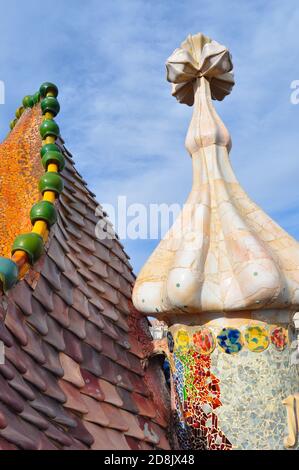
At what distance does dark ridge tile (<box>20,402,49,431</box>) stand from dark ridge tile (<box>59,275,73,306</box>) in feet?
2.72

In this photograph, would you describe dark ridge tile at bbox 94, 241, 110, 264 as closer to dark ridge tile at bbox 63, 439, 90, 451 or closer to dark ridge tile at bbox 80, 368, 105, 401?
dark ridge tile at bbox 80, 368, 105, 401

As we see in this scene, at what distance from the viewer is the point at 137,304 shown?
3.38 meters

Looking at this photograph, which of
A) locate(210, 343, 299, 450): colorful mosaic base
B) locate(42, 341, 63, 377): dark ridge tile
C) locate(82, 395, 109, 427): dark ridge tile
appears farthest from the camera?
locate(210, 343, 299, 450): colorful mosaic base

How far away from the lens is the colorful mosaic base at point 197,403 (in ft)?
9.89

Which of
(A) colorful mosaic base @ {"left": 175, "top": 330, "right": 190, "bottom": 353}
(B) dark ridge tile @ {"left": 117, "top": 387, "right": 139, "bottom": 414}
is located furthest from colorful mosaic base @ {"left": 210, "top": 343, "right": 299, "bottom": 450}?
(B) dark ridge tile @ {"left": 117, "top": 387, "right": 139, "bottom": 414}

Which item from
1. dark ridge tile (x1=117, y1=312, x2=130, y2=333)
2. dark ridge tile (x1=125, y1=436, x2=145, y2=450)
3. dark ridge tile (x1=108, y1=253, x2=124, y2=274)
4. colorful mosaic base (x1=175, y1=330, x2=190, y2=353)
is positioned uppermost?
dark ridge tile (x1=108, y1=253, x2=124, y2=274)

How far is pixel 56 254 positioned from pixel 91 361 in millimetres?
608

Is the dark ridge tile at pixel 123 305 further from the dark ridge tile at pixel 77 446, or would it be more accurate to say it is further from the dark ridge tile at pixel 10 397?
the dark ridge tile at pixel 10 397

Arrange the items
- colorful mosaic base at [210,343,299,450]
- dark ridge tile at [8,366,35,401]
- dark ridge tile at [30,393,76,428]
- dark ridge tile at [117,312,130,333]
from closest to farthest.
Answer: dark ridge tile at [8,366,35,401] < dark ridge tile at [30,393,76,428] < colorful mosaic base at [210,343,299,450] < dark ridge tile at [117,312,130,333]

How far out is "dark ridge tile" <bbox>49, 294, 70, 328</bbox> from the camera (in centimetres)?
285

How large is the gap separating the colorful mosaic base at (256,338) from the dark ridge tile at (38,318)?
1072 mm

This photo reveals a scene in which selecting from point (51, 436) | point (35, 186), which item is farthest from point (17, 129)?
point (51, 436)

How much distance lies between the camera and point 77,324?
3.03 metres
